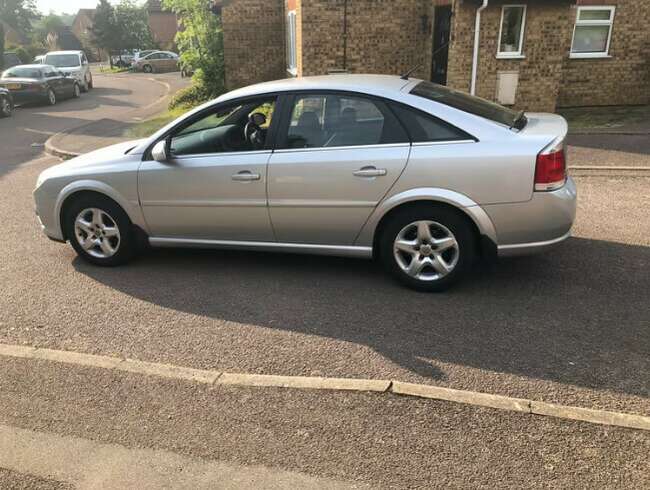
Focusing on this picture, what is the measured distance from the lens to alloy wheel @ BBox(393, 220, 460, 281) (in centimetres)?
437

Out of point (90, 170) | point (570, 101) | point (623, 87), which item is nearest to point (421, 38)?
point (570, 101)

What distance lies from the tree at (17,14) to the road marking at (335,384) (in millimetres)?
104167

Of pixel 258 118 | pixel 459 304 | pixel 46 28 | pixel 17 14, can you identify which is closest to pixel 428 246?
pixel 459 304

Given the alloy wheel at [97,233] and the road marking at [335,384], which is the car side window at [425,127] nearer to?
the road marking at [335,384]

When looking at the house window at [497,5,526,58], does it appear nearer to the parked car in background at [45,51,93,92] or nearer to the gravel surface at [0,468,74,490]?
the gravel surface at [0,468,74,490]

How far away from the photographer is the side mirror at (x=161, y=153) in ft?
15.8

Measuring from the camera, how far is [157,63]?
46.7 meters

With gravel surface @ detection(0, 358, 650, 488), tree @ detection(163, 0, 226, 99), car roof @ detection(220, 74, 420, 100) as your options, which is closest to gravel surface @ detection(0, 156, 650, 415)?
gravel surface @ detection(0, 358, 650, 488)

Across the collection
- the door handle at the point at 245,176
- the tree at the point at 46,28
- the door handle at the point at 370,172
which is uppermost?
the tree at the point at 46,28

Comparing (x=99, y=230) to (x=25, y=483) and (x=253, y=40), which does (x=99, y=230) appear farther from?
(x=253, y=40)

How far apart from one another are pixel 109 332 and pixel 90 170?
69.0 inches

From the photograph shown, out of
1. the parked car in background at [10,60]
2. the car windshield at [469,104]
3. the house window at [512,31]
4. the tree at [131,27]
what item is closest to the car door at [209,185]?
the car windshield at [469,104]

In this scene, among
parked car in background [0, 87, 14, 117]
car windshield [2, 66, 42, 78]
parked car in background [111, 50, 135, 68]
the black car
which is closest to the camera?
parked car in background [0, 87, 14, 117]

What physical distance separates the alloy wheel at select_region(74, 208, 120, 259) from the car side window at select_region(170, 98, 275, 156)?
0.94 m
